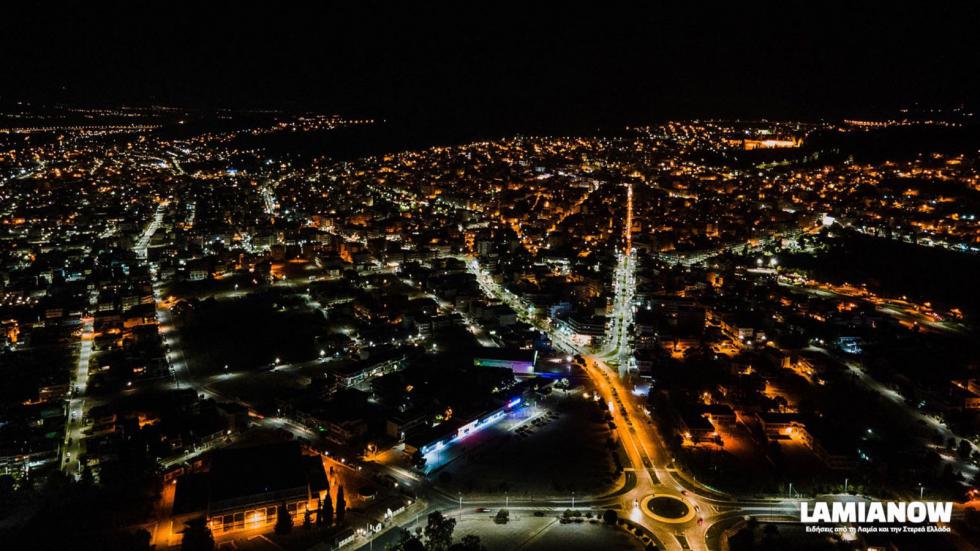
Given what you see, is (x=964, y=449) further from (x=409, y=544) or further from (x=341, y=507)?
(x=341, y=507)

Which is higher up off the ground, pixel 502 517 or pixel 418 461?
pixel 418 461

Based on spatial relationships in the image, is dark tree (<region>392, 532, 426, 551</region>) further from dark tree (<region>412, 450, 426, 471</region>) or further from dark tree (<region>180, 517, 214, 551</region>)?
dark tree (<region>180, 517, 214, 551</region>)

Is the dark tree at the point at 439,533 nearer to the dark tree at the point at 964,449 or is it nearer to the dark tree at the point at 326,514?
the dark tree at the point at 326,514

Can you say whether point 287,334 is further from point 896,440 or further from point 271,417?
point 896,440

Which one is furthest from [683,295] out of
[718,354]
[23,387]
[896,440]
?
[23,387]

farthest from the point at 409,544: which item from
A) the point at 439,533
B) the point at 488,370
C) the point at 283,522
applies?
the point at 488,370

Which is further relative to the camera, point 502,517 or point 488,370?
point 488,370

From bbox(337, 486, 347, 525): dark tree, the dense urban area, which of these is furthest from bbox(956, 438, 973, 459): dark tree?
bbox(337, 486, 347, 525): dark tree
